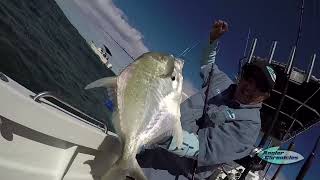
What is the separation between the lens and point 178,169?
3.99 metres

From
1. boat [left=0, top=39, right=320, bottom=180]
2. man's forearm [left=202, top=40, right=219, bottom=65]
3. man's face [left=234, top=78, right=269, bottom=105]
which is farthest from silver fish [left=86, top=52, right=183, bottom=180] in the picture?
man's forearm [left=202, top=40, right=219, bottom=65]

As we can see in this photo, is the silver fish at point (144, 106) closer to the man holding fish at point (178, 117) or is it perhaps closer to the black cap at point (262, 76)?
the man holding fish at point (178, 117)

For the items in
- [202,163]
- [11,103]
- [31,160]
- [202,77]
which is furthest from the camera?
[202,77]

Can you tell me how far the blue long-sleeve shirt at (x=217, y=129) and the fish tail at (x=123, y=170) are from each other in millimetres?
929

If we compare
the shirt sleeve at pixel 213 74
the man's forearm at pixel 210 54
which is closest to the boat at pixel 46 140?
the shirt sleeve at pixel 213 74

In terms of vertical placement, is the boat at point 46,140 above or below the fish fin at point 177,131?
below

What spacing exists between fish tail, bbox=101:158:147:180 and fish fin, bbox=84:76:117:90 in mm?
505

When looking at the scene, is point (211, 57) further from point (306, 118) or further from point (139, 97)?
point (306, 118)

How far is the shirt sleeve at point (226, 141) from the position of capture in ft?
11.5

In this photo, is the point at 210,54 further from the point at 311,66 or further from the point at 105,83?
the point at 311,66

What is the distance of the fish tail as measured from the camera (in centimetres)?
264

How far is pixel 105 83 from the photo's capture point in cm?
261

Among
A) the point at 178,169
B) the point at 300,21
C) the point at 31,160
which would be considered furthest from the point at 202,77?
the point at 300,21

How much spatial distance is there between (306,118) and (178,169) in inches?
427
